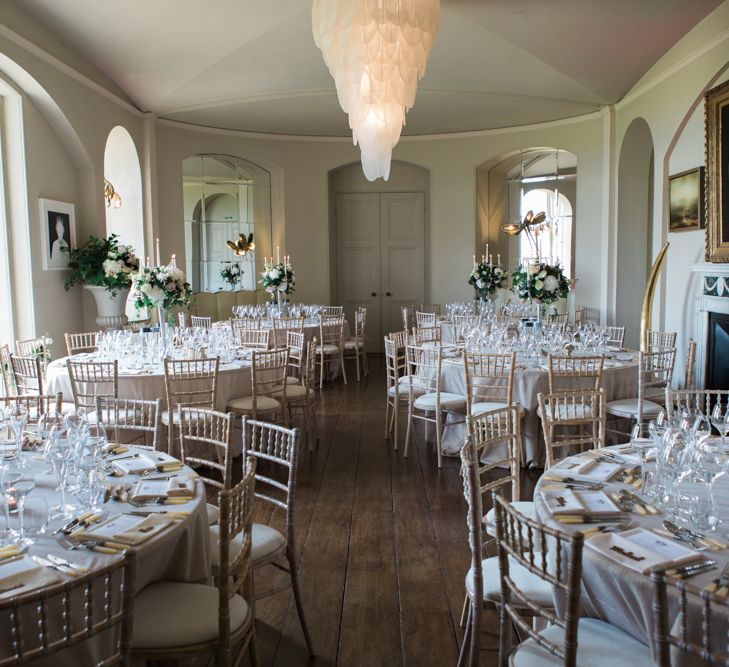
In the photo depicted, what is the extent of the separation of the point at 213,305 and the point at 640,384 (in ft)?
26.8

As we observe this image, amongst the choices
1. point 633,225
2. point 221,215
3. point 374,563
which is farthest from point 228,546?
point 221,215

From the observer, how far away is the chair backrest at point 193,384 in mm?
5660

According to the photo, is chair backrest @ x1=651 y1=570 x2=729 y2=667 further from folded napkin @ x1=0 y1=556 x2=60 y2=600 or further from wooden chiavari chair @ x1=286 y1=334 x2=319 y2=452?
wooden chiavari chair @ x1=286 y1=334 x2=319 y2=452

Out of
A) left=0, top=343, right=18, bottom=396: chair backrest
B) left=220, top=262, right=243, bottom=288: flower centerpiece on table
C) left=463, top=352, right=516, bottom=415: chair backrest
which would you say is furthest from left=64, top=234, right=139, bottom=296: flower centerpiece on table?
left=463, top=352, right=516, bottom=415: chair backrest

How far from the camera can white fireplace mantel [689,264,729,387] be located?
697cm

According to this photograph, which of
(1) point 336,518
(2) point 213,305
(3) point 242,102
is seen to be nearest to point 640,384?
(1) point 336,518

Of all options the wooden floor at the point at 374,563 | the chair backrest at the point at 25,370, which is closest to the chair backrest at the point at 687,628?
the wooden floor at the point at 374,563

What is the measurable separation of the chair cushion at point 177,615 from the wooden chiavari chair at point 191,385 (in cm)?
291

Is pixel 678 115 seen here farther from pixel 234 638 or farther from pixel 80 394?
pixel 234 638

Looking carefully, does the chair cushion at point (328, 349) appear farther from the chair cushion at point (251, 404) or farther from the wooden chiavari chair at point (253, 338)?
the chair cushion at point (251, 404)

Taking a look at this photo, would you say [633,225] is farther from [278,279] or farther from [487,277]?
[278,279]

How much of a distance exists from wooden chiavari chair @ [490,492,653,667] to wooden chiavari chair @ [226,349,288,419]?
385 cm

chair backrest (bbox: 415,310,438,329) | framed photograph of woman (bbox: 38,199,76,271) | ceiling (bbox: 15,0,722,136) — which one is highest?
ceiling (bbox: 15,0,722,136)

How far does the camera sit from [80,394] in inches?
233
